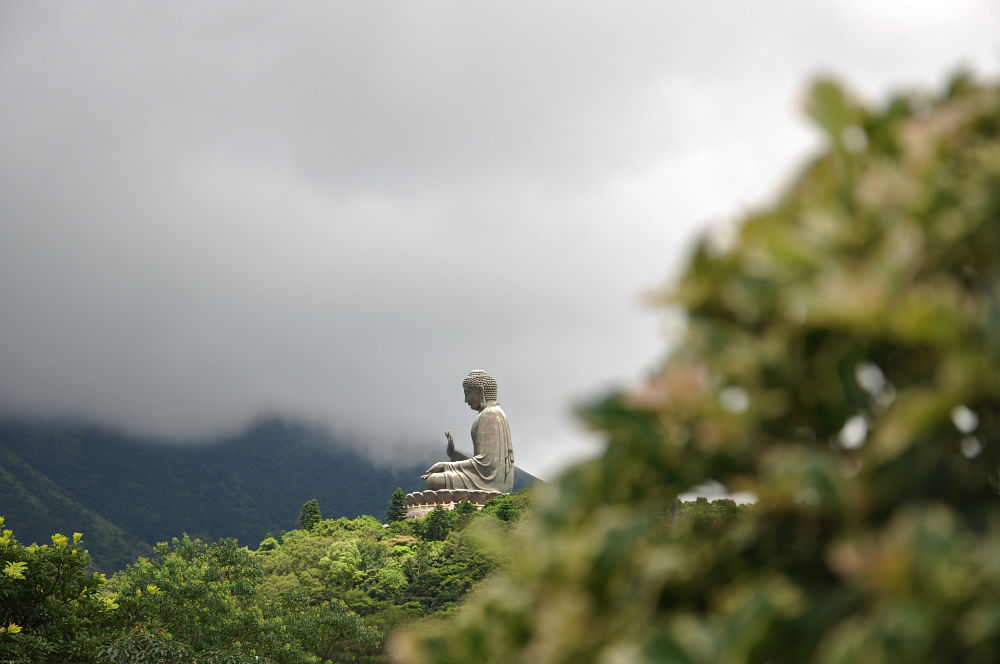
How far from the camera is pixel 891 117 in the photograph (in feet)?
3.51

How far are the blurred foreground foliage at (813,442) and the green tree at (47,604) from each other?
7.17 metres

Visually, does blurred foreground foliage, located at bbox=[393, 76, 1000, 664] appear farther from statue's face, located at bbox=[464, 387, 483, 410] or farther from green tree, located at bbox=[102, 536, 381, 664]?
statue's face, located at bbox=[464, 387, 483, 410]

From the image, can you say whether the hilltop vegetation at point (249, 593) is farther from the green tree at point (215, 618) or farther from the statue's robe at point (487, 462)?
the statue's robe at point (487, 462)

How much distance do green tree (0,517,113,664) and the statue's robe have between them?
24.2 m

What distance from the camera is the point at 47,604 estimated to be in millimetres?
7141

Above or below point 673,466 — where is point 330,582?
above

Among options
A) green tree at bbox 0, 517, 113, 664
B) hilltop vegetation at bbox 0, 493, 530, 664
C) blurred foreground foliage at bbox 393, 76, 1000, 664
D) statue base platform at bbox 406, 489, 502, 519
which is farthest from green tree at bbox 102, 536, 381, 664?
statue base platform at bbox 406, 489, 502, 519

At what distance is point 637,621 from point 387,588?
21.8 metres

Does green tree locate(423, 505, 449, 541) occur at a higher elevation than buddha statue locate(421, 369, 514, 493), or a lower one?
lower

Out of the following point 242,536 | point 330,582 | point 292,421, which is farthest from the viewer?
point 292,421

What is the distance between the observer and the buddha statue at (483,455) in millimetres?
31734

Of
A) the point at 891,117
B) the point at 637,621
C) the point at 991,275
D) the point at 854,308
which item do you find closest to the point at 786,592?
the point at 637,621

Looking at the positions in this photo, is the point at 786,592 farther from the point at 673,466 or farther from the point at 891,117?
the point at 891,117

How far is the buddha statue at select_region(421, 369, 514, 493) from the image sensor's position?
31734 mm
